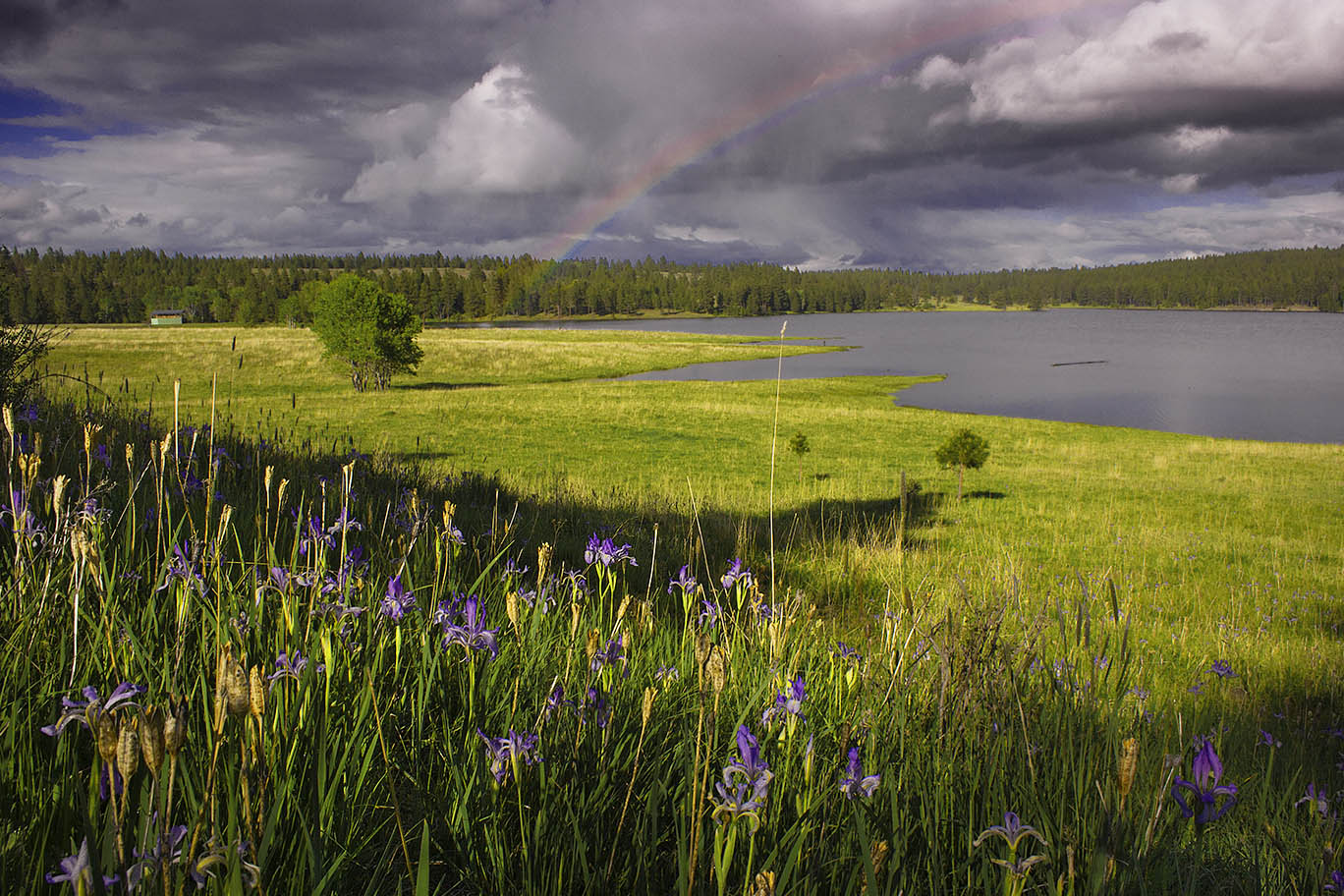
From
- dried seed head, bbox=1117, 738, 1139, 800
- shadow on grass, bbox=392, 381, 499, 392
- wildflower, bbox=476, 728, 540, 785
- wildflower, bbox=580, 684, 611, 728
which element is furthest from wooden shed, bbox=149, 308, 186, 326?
dried seed head, bbox=1117, 738, 1139, 800

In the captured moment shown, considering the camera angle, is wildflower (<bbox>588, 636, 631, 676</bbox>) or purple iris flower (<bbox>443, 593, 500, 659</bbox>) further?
wildflower (<bbox>588, 636, 631, 676</bbox>)

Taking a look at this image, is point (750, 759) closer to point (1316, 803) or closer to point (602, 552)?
point (602, 552)

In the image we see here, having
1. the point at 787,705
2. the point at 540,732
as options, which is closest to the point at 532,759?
the point at 540,732

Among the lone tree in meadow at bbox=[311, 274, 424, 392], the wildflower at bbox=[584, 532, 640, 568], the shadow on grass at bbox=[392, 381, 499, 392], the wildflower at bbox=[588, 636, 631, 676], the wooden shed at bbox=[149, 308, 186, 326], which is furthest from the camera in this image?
the wooden shed at bbox=[149, 308, 186, 326]

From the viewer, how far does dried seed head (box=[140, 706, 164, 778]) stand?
68cm

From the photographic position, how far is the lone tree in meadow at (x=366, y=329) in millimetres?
43375

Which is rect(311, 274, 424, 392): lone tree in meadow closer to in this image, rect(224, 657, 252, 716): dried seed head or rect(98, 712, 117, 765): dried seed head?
rect(224, 657, 252, 716): dried seed head

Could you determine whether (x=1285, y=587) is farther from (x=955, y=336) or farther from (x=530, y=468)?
(x=955, y=336)

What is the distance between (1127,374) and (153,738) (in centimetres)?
7348

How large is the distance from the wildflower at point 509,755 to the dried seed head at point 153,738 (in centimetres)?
74

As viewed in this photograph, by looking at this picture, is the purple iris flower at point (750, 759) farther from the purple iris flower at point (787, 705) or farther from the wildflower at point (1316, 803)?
the wildflower at point (1316, 803)

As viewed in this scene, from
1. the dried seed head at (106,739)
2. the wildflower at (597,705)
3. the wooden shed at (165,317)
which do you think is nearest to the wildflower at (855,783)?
the wildflower at (597,705)

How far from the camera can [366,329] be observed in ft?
142

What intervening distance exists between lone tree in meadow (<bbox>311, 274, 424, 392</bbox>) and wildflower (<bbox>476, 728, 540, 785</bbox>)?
44.9 metres
